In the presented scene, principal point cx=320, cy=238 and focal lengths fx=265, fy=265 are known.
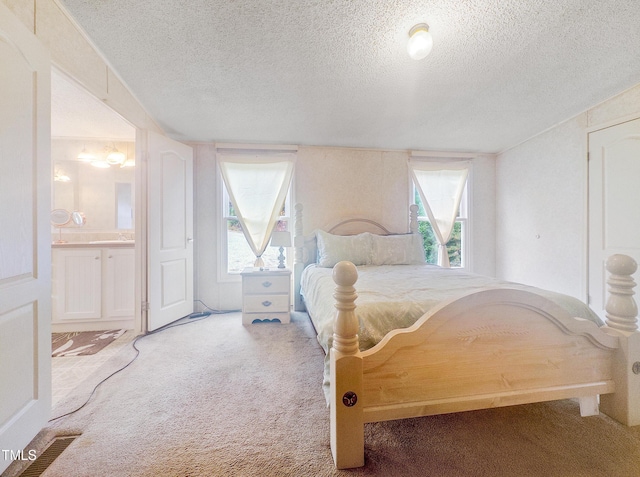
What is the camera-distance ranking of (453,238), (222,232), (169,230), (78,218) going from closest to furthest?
1. (169,230)
2. (78,218)
3. (222,232)
4. (453,238)

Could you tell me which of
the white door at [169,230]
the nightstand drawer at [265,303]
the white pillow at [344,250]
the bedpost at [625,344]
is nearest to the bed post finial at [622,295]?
the bedpost at [625,344]

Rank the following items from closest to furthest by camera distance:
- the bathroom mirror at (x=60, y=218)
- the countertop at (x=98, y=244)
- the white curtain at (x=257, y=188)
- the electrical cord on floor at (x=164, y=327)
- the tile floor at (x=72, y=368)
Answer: the electrical cord on floor at (x=164, y=327) < the tile floor at (x=72, y=368) < the countertop at (x=98, y=244) < the bathroom mirror at (x=60, y=218) < the white curtain at (x=257, y=188)

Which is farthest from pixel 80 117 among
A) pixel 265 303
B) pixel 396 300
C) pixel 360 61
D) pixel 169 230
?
pixel 396 300

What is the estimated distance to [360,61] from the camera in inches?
77.6

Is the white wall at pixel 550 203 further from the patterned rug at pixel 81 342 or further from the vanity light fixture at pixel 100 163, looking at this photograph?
the vanity light fixture at pixel 100 163

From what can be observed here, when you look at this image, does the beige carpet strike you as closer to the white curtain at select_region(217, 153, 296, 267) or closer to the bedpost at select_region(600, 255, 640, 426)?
the bedpost at select_region(600, 255, 640, 426)

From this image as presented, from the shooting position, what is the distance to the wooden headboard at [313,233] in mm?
3207

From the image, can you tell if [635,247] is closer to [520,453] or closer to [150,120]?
[520,453]

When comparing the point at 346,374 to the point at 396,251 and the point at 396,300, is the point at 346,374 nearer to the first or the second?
the point at 396,300

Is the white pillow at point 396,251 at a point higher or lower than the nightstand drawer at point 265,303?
higher

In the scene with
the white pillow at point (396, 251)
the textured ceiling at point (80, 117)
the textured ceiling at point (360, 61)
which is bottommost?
the white pillow at point (396, 251)

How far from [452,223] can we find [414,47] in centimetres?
246

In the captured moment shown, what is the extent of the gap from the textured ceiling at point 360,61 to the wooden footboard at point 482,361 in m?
1.59

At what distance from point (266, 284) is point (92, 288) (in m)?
1.67
